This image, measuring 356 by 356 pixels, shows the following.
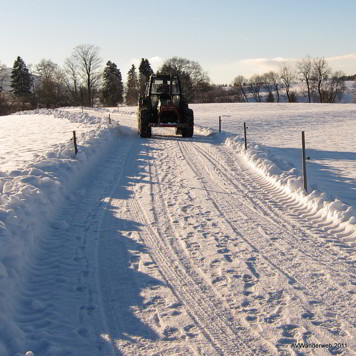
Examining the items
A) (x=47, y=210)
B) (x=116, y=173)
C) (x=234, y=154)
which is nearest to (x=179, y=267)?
(x=47, y=210)

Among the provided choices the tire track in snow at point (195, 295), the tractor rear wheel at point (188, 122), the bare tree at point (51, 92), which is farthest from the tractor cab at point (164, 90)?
the bare tree at point (51, 92)

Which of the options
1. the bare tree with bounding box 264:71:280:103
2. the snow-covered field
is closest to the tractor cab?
the snow-covered field

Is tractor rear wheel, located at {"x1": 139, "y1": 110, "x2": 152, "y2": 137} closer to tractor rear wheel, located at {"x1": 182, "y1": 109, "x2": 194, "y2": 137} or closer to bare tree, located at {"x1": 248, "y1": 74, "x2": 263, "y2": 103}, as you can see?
tractor rear wheel, located at {"x1": 182, "y1": 109, "x2": 194, "y2": 137}

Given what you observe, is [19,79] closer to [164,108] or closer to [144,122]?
[144,122]

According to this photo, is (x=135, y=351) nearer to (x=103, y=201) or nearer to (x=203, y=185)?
(x=103, y=201)

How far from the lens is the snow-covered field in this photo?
3668mm

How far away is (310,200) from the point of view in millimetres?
7477

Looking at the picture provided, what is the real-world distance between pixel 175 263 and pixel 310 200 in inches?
135

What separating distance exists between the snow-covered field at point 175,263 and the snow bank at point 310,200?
3cm

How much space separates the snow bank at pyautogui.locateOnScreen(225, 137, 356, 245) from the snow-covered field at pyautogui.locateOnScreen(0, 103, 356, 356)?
30 millimetres

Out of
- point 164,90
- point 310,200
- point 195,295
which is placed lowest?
point 195,295

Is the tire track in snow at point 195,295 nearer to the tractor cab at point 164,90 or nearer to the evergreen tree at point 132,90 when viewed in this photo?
the tractor cab at point 164,90

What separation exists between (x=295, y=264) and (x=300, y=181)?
4.08 m

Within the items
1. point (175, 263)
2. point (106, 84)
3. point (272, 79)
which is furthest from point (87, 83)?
point (175, 263)
